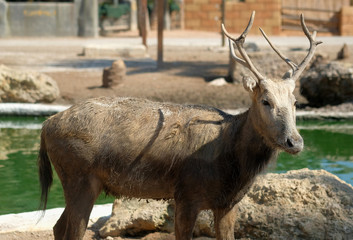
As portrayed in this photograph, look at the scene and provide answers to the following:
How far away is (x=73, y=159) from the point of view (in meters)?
5.01

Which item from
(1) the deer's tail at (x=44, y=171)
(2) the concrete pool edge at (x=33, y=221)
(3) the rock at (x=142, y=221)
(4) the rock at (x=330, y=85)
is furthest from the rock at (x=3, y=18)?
(1) the deer's tail at (x=44, y=171)

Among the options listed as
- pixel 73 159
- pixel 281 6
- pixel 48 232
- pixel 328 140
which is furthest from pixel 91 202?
pixel 281 6

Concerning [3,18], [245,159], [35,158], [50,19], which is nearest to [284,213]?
[245,159]

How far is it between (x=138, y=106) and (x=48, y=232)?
72.3 inches

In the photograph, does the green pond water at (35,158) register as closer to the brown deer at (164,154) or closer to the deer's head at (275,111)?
the brown deer at (164,154)

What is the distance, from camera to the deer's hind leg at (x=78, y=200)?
504 centimetres

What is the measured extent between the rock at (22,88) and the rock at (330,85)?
5293 mm

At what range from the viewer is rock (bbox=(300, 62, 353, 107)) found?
42.2 feet

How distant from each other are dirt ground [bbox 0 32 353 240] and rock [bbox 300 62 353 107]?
0.84ft

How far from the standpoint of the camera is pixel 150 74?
16.6m

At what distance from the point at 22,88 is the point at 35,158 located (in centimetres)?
375

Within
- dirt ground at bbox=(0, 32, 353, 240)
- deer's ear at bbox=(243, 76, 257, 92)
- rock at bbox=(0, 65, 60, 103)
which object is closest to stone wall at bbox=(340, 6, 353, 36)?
dirt ground at bbox=(0, 32, 353, 240)

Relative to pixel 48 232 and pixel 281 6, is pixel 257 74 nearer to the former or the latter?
pixel 48 232

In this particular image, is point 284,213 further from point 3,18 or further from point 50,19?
point 50,19
